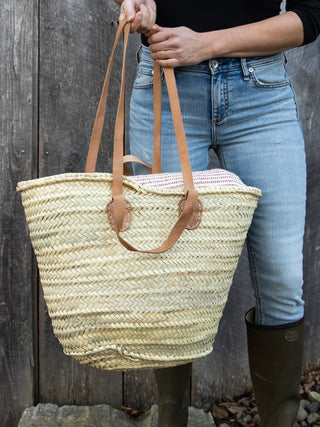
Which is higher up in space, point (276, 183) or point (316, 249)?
point (276, 183)

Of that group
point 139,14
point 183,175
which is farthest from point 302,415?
point 139,14

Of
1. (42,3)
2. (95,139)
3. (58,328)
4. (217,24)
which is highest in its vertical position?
(42,3)

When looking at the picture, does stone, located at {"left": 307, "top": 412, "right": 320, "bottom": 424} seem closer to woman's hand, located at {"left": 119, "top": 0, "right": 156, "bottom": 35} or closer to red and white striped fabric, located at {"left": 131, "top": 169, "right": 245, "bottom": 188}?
red and white striped fabric, located at {"left": 131, "top": 169, "right": 245, "bottom": 188}

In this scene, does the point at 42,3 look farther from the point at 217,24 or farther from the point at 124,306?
the point at 124,306

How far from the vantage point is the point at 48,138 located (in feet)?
5.49

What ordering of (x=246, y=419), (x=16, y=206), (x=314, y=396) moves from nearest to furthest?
(x=16, y=206)
(x=246, y=419)
(x=314, y=396)

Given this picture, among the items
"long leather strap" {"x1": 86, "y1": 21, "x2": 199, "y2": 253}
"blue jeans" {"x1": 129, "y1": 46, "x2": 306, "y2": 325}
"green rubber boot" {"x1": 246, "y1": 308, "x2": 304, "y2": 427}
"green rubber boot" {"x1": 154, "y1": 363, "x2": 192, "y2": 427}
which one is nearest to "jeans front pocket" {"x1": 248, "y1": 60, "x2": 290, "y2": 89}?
"blue jeans" {"x1": 129, "y1": 46, "x2": 306, "y2": 325}

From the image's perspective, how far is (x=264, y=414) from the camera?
1.28 metres

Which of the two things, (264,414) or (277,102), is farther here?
(264,414)

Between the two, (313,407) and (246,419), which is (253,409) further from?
(313,407)

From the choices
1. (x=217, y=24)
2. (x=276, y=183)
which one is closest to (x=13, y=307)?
(x=276, y=183)

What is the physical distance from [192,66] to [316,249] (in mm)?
1087

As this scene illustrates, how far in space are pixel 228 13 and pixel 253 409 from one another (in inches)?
59.5

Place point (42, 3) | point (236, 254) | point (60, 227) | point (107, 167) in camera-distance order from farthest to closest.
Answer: point (107, 167), point (42, 3), point (236, 254), point (60, 227)
